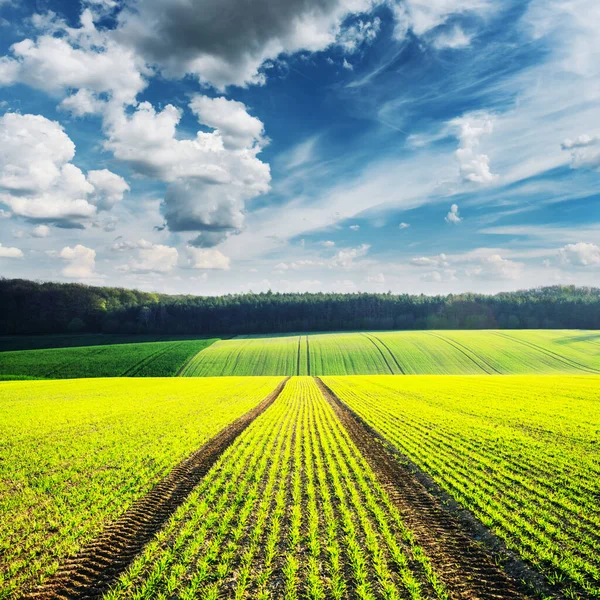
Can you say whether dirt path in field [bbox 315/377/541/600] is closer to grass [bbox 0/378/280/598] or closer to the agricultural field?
grass [bbox 0/378/280/598]

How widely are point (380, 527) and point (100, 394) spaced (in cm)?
3941

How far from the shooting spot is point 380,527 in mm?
10273

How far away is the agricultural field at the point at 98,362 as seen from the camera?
2714 inches

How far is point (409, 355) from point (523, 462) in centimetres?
6214

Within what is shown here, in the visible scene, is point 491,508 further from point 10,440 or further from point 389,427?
point 10,440

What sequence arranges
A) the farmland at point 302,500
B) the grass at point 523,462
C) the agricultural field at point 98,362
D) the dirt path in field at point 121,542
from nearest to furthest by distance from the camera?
1. the dirt path in field at point 121,542
2. the farmland at point 302,500
3. the grass at point 523,462
4. the agricultural field at point 98,362

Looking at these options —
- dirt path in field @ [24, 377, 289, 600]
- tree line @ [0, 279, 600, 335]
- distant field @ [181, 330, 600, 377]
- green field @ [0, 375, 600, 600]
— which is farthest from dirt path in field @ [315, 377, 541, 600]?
tree line @ [0, 279, 600, 335]

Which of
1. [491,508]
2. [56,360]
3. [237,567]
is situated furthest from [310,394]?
[56,360]

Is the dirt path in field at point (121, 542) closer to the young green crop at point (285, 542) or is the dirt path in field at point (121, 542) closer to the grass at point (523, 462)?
the young green crop at point (285, 542)

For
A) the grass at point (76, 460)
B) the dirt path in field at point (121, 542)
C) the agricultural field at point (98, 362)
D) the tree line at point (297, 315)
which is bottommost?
the agricultural field at point (98, 362)

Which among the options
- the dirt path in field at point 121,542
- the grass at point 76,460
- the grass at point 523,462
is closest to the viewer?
the dirt path in field at point 121,542

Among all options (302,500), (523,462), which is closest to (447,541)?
(302,500)

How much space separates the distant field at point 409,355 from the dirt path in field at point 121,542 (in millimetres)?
56004

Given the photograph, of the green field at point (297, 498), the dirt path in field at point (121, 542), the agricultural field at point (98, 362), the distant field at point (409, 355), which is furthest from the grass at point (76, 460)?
the distant field at point (409, 355)
